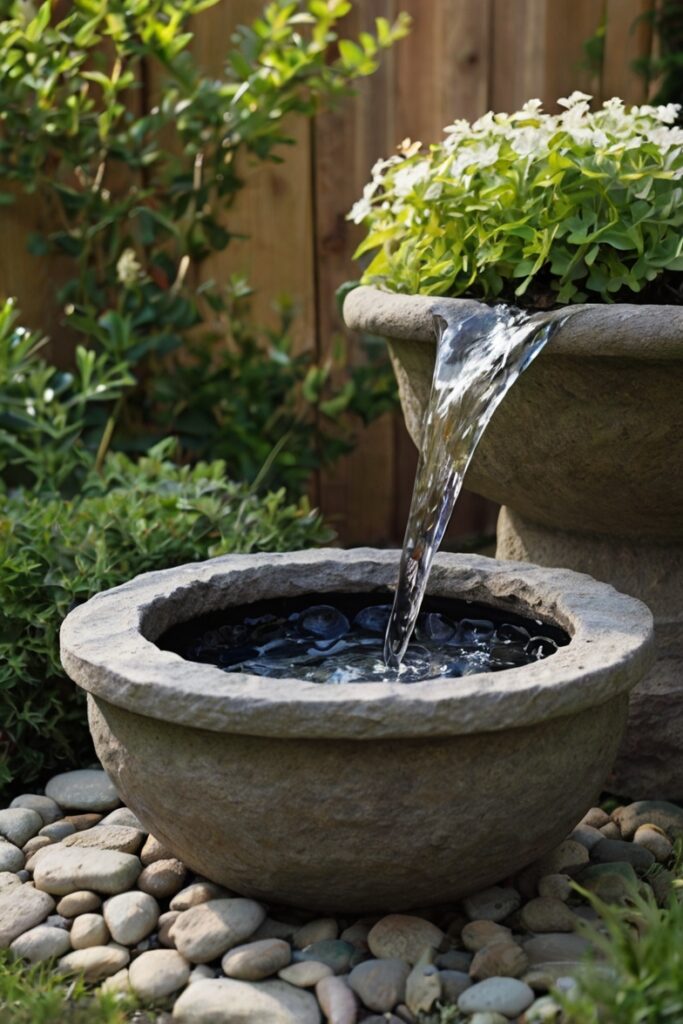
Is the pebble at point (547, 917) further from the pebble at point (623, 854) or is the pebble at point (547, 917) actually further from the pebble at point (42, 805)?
the pebble at point (42, 805)

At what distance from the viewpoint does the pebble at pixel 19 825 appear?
8.95ft

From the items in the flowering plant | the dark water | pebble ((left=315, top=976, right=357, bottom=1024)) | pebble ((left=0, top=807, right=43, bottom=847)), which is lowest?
pebble ((left=0, top=807, right=43, bottom=847))

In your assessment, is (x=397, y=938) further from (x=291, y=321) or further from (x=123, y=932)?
(x=291, y=321)

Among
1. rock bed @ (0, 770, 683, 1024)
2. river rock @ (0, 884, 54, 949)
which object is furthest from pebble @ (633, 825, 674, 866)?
river rock @ (0, 884, 54, 949)

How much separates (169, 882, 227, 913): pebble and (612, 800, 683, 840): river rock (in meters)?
0.87

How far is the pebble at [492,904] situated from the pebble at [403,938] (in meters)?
0.09

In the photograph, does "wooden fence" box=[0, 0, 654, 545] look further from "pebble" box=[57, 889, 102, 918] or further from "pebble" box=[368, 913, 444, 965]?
"pebble" box=[368, 913, 444, 965]

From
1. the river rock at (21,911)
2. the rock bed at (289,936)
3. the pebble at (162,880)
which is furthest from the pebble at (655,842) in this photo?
the river rock at (21,911)

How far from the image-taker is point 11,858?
2623 mm

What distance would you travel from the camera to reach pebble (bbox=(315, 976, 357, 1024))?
6.77 ft

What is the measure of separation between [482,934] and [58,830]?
969 millimetres

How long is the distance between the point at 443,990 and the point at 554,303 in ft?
4.51

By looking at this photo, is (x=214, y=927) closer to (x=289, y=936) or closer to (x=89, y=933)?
(x=289, y=936)

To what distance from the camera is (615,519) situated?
2.86 metres
